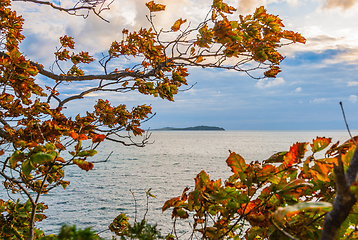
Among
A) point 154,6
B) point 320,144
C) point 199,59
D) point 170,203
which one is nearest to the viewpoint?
point 320,144

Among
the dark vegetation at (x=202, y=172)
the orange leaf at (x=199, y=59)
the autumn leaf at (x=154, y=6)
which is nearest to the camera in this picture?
the dark vegetation at (x=202, y=172)

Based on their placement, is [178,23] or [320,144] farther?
[178,23]

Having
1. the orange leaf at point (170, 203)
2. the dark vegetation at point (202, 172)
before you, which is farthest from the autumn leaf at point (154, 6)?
the orange leaf at point (170, 203)

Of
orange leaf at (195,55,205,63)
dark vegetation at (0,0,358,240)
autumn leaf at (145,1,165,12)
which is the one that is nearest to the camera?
dark vegetation at (0,0,358,240)

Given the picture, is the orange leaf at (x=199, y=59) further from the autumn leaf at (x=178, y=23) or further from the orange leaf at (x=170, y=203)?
the orange leaf at (x=170, y=203)

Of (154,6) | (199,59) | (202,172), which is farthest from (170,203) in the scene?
(154,6)

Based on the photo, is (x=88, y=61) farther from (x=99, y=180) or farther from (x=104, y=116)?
(x=99, y=180)

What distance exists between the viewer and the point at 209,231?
1.53m

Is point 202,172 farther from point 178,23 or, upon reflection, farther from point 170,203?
point 178,23

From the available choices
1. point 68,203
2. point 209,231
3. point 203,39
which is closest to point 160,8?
point 203,39

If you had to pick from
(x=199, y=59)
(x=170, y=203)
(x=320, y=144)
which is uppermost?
(x=199, y=59)

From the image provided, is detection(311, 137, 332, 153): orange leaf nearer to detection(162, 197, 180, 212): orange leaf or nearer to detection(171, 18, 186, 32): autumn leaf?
detection(162, 197, 180, 212): orange leaf

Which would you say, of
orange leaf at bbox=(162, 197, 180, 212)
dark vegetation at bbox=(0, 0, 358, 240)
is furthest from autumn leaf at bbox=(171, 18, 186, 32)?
orange leaf at bbox=(162, 197, 180, 212)

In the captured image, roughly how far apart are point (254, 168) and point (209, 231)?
1.72 feet
